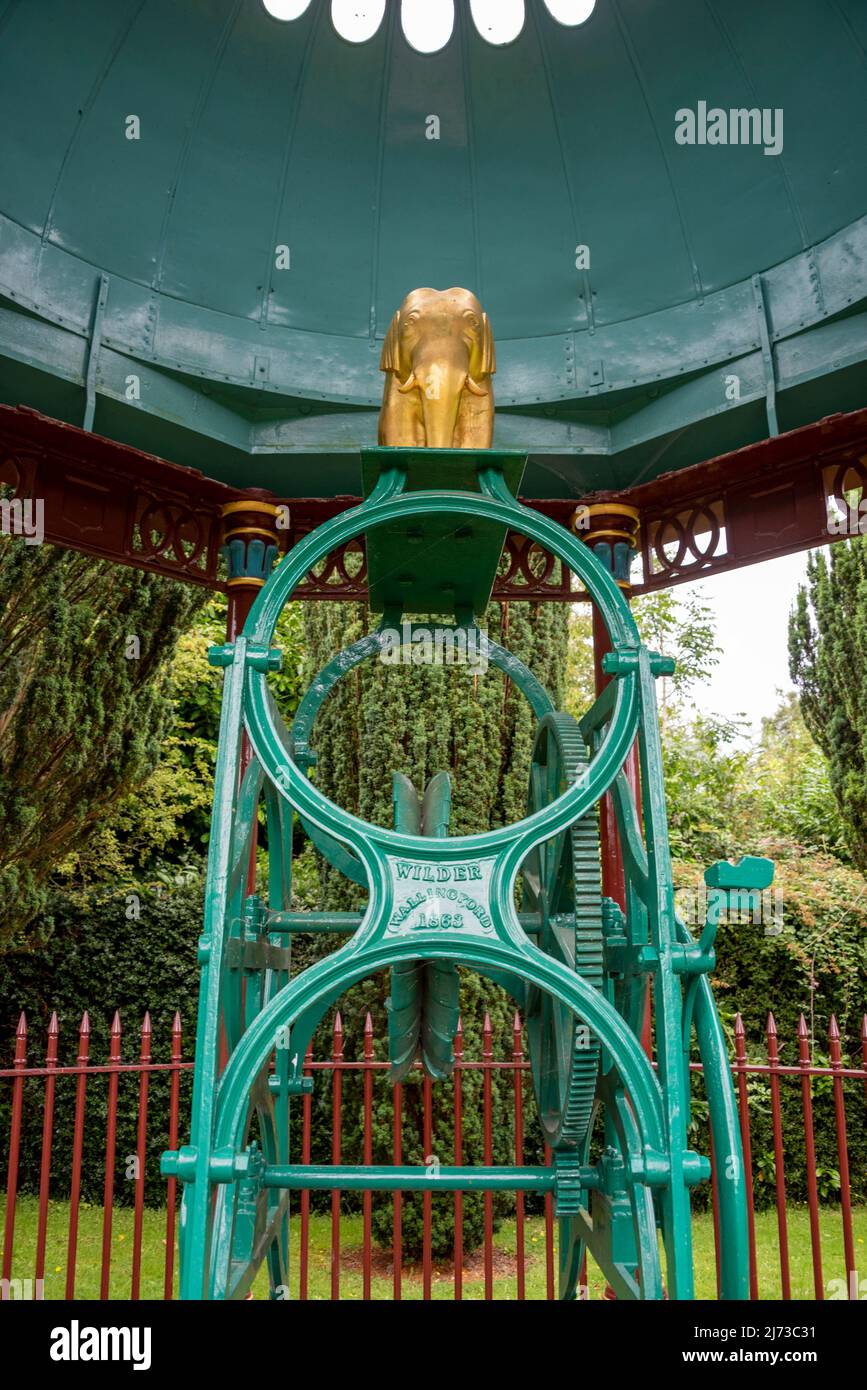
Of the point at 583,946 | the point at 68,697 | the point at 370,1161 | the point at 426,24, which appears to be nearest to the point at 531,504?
the point at 426,24

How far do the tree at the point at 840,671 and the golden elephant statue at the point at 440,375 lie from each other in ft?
23.9

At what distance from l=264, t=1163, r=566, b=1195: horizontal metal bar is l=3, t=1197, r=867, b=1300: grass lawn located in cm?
394

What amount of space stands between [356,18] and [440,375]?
3.45m

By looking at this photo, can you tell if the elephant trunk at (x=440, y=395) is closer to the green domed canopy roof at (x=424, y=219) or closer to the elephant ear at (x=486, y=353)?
the elephant ear at (x=486, y=353)

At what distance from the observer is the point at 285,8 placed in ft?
18.5

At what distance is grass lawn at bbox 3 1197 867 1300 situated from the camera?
7.28 meters

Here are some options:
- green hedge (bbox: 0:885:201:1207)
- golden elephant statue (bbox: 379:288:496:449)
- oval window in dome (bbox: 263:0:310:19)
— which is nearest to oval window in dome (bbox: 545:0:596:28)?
oval window in dome (bbox: 263:0:310:19)

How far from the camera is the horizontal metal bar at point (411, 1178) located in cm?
286

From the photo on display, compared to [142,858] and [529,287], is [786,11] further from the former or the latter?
[142,858]

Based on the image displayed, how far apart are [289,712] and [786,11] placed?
43.7 ft

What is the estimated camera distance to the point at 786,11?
522 centimetres

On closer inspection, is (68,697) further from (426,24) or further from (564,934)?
(564,934)

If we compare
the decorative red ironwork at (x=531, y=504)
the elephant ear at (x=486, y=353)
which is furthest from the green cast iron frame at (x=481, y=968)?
the decorative red ironwork at (x=531, y=504)
